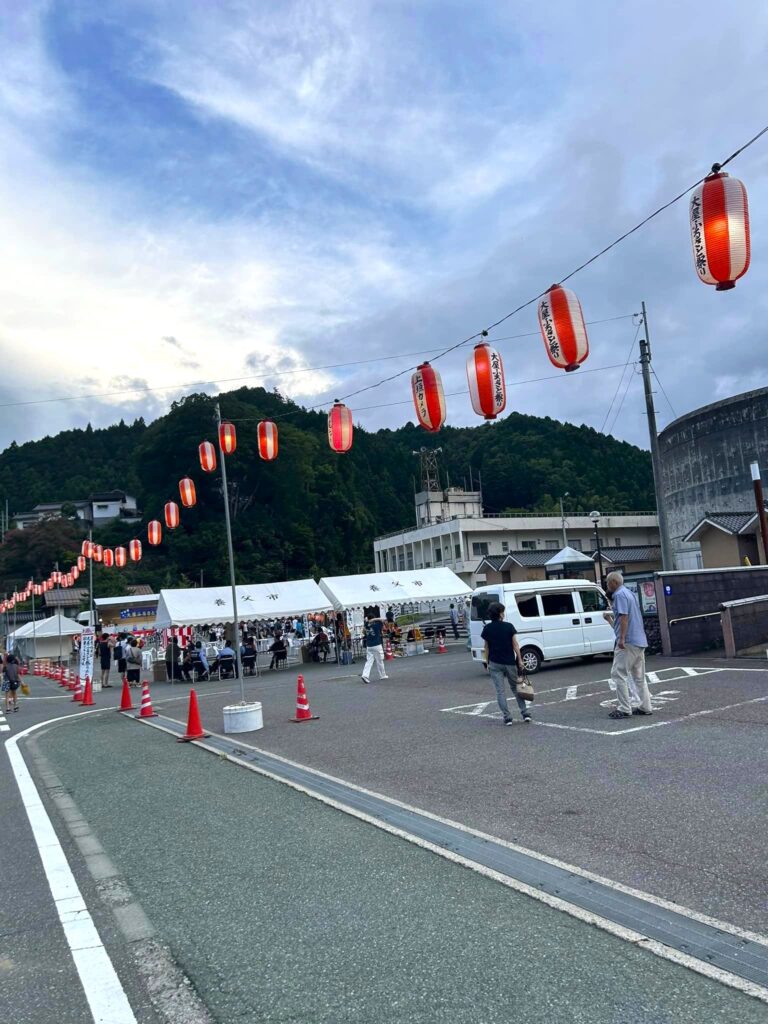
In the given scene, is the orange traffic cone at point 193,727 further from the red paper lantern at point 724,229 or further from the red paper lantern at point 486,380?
the red paper lantern at point 724,229

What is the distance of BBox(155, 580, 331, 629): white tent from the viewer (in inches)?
984

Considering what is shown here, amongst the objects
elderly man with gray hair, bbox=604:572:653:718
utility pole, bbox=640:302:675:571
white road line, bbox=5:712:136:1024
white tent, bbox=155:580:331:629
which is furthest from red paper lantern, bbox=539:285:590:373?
white tent, bbox=155:580:331:629

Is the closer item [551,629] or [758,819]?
[758,819]

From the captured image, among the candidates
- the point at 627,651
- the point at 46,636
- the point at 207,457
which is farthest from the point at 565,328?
the point at 46,636

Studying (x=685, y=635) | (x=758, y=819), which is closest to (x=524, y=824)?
(x=758, y=819)

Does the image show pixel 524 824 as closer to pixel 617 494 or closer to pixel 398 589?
pixel 398 589

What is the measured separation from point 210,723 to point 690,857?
394 inches

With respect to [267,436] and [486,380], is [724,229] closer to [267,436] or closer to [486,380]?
[486,380]

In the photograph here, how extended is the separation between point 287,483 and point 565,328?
5558cm

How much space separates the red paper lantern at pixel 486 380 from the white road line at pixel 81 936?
9.79 meters

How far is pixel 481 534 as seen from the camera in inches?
2527

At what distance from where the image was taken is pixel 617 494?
7794cm

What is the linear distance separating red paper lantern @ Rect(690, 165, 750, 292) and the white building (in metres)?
50.0

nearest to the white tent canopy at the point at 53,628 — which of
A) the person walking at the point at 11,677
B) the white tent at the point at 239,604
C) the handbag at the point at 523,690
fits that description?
the white tent at the point at 239,604
